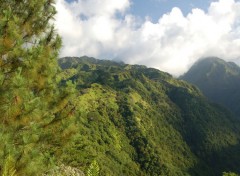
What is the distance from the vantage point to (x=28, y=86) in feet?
53.6

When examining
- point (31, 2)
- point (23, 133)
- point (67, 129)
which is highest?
point (31, 2)

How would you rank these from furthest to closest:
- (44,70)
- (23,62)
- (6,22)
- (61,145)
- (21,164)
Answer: (61,145)
(44,70)
(23,62)
(6,22)
(21,164)

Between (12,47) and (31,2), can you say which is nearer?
(12,47)

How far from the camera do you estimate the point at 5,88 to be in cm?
1284

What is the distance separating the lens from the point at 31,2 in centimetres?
1747

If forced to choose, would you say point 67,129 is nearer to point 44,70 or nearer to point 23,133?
point 44,70

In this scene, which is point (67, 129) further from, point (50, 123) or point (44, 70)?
point (44, 70)

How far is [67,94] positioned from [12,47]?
412 centimetres

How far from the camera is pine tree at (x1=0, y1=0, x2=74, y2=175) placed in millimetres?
11902

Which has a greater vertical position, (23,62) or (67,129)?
(23,62)

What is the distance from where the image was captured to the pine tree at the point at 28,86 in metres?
11.9

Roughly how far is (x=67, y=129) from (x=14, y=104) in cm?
568

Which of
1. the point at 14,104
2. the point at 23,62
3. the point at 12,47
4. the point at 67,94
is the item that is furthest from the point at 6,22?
the point at 67,94

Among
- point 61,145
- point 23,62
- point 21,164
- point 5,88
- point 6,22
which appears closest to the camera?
point 21,164
